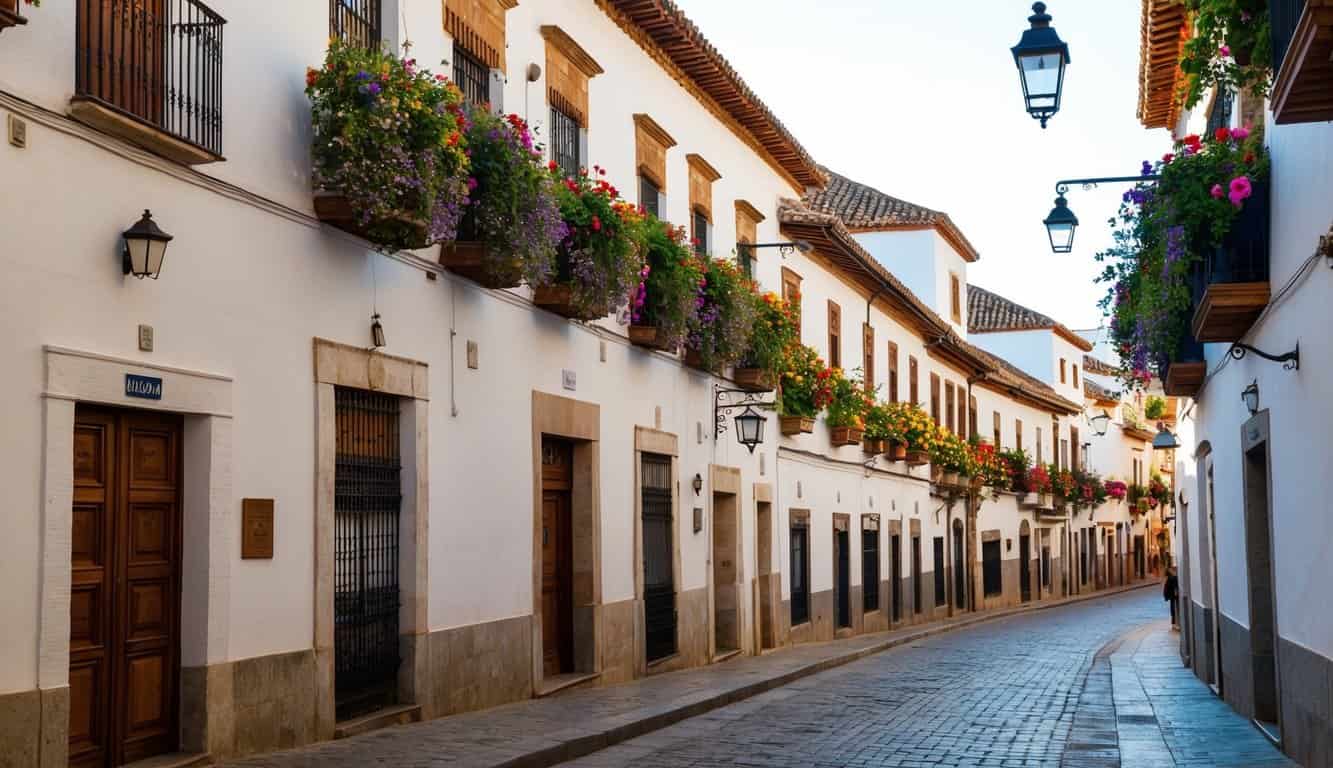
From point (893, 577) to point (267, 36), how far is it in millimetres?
22499

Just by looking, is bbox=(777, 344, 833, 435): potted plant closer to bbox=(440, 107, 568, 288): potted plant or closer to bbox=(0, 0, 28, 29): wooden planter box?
bbox=(440, 107, 568, 288): potted plant

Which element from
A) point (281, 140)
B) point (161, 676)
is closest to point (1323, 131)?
point (281, 140)

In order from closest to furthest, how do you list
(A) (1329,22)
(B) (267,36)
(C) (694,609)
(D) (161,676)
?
1. (A) (1329,22)
2. (D) (161,676)
3. (B) (267,36)
4. (C) (694,609)

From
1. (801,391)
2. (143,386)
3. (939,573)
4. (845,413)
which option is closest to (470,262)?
(143,386)

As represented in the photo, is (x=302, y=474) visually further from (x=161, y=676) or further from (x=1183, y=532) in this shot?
(x=1183, y=532)

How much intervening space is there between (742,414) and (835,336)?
7542 mm

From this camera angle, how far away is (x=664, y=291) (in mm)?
15906

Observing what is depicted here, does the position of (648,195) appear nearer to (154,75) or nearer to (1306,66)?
(154,75)

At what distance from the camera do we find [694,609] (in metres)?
18.4

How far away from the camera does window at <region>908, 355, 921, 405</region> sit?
32562 millimetres

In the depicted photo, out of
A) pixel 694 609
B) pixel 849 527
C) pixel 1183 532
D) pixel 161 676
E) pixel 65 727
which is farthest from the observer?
pixel 849 527

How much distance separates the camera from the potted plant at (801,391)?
22.1m

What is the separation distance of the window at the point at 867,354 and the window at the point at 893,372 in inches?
66.1

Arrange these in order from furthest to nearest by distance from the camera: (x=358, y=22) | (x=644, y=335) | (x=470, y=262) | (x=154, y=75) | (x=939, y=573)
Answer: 1. (x=939, y=573)
2. (x=644, y=335)
3. (x=470, y=262)
4. (x=358, y=22)
5. (x=154, y=75)
